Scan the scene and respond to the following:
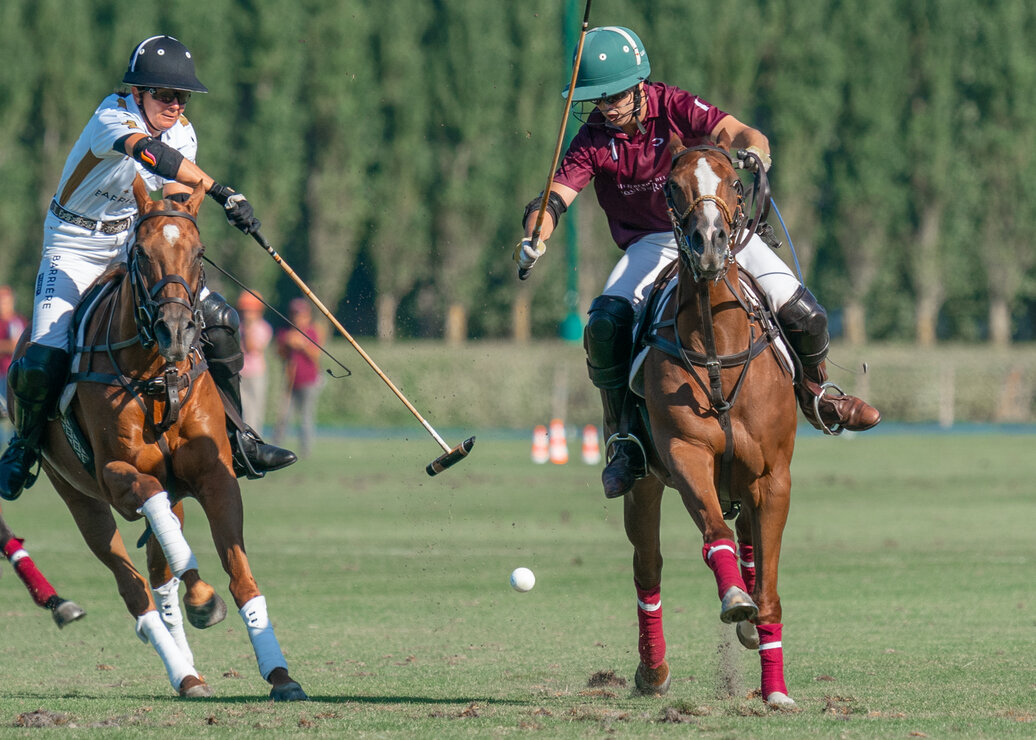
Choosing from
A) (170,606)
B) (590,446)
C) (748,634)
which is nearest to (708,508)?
(748,634)

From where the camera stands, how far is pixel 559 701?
25.4ft

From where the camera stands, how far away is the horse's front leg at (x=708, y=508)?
23.4ft

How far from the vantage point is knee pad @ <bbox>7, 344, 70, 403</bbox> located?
848 cm

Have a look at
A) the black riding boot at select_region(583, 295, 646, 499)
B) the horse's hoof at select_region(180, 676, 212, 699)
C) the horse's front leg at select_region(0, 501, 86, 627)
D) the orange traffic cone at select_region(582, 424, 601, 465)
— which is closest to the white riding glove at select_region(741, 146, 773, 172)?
the black riding boot at select_region(583, 295, 646, 499)

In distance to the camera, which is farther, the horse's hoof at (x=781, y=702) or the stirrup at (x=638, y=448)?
the stirrup at (x=638, y=448)

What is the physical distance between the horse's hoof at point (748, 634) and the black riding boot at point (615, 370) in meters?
1.07

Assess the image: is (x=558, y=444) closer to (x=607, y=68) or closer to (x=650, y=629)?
(x=650, y=629)

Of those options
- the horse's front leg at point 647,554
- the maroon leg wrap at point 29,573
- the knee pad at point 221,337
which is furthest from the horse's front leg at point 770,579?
the maroon leg wrap at point 29,573

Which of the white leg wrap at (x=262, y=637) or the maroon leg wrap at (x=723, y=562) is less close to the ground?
the maroon leg wrap at (x=723, y=562)

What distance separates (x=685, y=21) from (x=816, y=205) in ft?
24.7

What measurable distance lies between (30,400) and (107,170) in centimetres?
129

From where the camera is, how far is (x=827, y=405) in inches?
333

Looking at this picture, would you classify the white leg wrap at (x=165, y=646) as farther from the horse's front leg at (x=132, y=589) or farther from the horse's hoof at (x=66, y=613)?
the horse's hoof at (x=66, y=613)

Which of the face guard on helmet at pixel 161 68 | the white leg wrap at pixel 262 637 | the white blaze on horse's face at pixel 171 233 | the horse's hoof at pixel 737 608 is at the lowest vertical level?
the white leg wrap at pixel 262 637
